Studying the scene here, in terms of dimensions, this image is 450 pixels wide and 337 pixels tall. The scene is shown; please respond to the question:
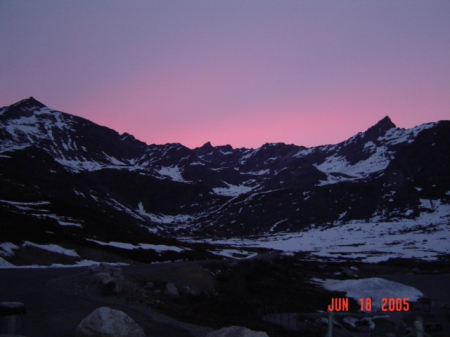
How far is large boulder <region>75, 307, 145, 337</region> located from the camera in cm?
1327

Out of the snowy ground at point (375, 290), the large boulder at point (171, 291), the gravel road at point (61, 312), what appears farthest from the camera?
the snowy ground at point (375, 290)

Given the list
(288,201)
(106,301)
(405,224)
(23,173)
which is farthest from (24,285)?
(288,201)

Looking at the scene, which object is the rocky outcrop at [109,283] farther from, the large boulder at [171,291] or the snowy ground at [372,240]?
the snowy ground at [372,240]

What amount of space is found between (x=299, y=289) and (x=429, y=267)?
4150cm

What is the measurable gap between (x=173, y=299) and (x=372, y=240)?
112 m

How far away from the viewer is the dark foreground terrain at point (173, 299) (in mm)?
17391

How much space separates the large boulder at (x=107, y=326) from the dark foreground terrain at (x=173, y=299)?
1536 mm

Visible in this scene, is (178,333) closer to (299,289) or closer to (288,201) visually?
(299,289)

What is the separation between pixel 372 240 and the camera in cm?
12588

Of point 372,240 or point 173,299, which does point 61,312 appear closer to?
point 173,299

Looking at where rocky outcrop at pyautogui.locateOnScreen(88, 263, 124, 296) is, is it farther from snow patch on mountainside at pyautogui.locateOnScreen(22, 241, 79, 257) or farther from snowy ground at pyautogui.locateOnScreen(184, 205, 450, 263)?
snowy ground at pyautogui.locateOnScreen(184, 205, 450, 263)

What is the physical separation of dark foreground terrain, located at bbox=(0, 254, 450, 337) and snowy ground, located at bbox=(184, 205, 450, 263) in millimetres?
48063

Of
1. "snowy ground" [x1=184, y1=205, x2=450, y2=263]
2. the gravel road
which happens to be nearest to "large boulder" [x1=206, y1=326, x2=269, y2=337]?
the gravel road

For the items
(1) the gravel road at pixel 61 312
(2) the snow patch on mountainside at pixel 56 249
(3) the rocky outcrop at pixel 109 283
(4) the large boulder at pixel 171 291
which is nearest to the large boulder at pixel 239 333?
(1) the gravel road at pixel 61 312
